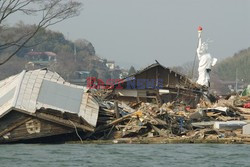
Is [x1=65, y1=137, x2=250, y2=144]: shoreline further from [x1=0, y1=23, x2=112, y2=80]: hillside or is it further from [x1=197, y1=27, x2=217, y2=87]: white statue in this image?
[x1=0, y1=23, x2=112, y2=80]: hillside

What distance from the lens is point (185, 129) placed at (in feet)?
108

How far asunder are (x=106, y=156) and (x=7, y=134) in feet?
15.4

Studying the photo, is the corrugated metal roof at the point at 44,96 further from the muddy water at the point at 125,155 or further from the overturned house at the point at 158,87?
the overturned house at the point at 158,87

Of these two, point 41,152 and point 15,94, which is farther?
point 15,94

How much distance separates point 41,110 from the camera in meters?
30.0

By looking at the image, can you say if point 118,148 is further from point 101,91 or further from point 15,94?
point 101,91

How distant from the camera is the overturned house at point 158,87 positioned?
44.5 meters

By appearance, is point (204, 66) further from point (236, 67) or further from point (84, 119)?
point (236, 67)

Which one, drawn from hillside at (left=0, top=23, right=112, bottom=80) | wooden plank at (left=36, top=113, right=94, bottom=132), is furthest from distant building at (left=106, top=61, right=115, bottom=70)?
wooden plank at (left=36, top=113, right=94, bottom=132)

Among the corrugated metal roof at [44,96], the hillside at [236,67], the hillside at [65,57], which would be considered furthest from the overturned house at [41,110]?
the hillside at [236,67]

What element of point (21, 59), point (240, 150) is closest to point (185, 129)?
point (240, 150)

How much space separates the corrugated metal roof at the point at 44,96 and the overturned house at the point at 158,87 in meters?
11.7

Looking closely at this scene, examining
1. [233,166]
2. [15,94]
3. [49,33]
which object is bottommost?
[233,166]

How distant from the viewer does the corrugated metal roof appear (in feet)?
99.0
